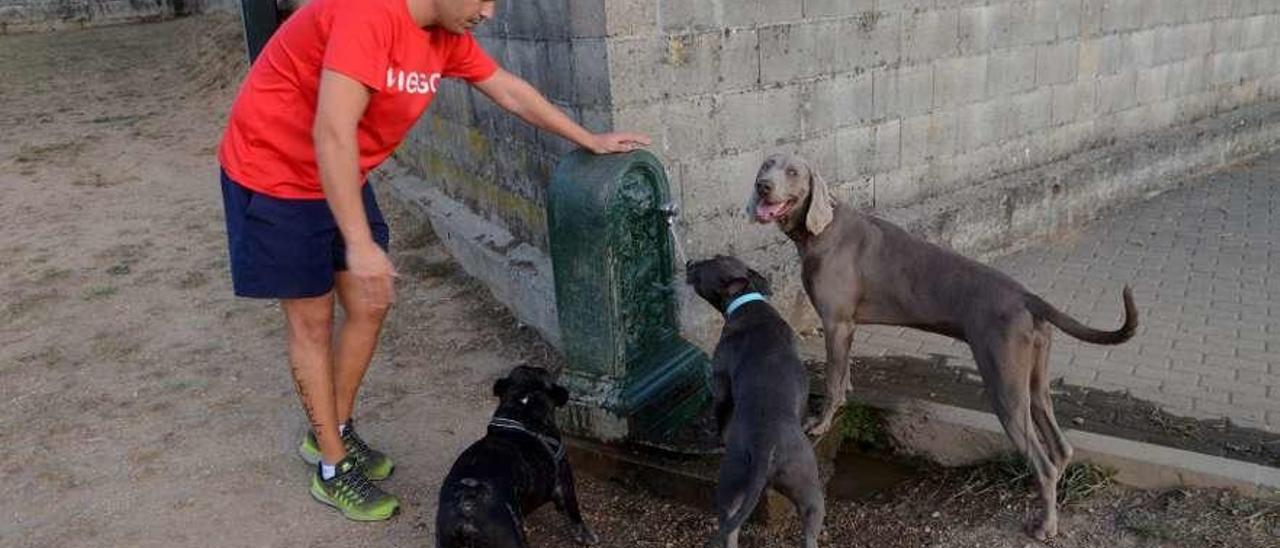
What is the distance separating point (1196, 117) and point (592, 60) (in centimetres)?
704

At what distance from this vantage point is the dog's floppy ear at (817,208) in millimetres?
3758

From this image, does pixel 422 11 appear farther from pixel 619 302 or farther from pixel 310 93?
pixel 619 302

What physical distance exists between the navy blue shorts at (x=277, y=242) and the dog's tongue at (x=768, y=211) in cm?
159

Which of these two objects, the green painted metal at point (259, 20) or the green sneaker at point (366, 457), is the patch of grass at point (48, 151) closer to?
the green painted metal at point (259, 20)

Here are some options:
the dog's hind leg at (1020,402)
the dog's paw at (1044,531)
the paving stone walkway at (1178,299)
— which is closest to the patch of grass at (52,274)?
the paving stone walkway at (1178,299)

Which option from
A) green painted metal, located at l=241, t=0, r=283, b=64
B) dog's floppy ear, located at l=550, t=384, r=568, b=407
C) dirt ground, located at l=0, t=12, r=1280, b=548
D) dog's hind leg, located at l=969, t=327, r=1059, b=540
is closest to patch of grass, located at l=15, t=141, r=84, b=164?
dirt ground, located at l=0, t=12, r=1280, b=548

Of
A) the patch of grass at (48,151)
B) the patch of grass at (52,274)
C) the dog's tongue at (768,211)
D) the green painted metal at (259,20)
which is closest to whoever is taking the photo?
the dog's tongue at (768,211)

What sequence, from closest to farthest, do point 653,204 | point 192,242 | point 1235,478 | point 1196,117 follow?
1. point 1235,478
2. point 653,204
3. point 192,242
4. point 1196,117

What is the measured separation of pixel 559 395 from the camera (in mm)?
3521

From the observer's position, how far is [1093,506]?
344 centimetres

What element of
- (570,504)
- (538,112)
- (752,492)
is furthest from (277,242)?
(752,492)

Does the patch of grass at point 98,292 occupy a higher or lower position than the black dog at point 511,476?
lower

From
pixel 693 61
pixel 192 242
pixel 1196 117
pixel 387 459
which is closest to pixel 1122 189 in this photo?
pixel 1196 117

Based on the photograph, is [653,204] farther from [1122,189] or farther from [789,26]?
[1122,189]
